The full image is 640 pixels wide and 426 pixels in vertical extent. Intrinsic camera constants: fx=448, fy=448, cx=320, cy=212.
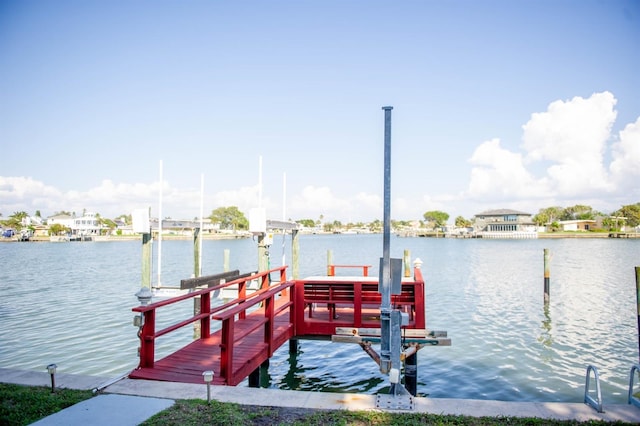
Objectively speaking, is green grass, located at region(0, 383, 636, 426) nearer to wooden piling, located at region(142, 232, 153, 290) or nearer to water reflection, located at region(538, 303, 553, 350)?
wooden piling, located at region(142, 232, 153, 290)

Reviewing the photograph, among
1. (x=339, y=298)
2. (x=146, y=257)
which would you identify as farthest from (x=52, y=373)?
(x=146, y=257)

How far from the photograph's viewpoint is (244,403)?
5.88 metres

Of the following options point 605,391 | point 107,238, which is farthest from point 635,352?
point 107,238

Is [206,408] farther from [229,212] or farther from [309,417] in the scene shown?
[229,212]

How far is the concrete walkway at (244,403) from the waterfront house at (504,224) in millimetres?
150126

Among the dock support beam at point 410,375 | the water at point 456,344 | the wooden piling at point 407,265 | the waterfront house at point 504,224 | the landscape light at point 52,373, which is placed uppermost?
the waterfront house at point 504,224

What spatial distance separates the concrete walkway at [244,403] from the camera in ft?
17.9

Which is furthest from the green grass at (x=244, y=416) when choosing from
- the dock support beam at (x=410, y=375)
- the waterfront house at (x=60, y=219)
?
the waterfront house at (x=60, y=219)

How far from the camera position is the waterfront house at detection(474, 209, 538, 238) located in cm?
14525

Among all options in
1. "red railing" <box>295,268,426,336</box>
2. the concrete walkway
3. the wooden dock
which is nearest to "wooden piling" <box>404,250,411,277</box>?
the wooden dock

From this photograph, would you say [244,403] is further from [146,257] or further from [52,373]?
[146,257]

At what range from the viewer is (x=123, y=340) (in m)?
16.0

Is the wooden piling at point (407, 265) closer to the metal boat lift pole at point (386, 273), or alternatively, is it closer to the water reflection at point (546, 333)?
the water reflection at point (546, 333)

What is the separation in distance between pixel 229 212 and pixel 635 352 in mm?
191395
